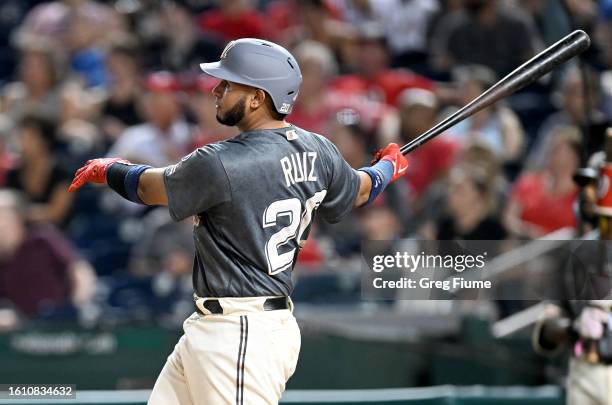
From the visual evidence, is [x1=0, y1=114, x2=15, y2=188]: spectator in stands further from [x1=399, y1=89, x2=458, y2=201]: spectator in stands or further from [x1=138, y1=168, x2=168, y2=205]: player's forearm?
[x1=138, y1=168, x2=168, y2=205]: player's forearm

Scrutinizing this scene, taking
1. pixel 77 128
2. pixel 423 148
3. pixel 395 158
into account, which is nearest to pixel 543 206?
pixel 423 148

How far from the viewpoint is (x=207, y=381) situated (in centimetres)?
431

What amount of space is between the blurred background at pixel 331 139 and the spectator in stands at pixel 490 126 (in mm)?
20

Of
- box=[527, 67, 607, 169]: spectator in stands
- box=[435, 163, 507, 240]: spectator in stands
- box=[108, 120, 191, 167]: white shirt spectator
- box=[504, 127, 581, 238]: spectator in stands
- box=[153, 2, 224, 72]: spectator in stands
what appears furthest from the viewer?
box=[153, 2, 224, 72]: spectator in stands

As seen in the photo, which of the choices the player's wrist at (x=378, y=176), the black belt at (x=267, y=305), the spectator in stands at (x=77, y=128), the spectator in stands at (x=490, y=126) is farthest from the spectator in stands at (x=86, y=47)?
the black belt at (x=267, y=305)

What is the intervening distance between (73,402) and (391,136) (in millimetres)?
3699

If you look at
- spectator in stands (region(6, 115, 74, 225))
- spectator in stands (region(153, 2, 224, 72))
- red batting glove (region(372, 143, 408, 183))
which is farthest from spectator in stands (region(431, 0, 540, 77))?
red batting glove (region(372, 143, 408, 183))

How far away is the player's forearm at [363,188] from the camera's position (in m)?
4.80

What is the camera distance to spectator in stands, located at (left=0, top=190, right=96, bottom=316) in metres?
7.91

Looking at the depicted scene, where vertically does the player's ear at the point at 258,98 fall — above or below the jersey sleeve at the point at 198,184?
above

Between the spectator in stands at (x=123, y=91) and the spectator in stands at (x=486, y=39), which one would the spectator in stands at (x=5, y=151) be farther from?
the spectator in stands at (x=486, y=39)

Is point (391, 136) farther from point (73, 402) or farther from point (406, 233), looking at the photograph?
point (73, 402)

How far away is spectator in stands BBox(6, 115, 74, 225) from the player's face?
14.5 feet

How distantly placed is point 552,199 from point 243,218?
404 centimetres
